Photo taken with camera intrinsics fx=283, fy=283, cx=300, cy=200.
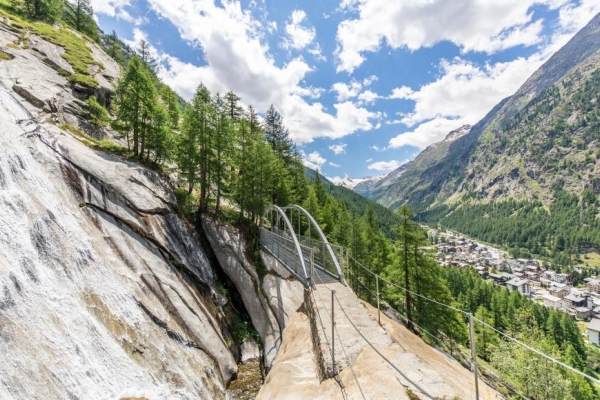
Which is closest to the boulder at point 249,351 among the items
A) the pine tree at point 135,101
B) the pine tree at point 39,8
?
the pine tree at point 135,101

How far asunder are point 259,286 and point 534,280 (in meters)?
153

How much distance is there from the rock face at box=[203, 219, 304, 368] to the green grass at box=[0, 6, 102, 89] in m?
18.3

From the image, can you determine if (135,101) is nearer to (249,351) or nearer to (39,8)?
(249,351)

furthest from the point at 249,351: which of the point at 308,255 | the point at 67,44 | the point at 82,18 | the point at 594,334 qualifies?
the point at 594,334

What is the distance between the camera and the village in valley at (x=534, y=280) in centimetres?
9488

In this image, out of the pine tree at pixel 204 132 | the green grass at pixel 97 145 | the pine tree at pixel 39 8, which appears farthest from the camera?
the pine tree at pixel 39 8

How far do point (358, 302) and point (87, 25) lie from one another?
59.5 metres

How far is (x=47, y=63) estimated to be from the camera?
24.4m

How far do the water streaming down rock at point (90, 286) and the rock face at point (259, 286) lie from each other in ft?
11.9

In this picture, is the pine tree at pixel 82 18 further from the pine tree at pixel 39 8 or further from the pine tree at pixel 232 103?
the pine tree at pixel 232 103

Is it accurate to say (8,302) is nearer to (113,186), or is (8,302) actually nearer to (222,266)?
(113,186)

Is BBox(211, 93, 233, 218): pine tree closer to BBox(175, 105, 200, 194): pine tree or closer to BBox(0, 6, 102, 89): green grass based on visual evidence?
BBox(175, 105, 200, 194): pine tree

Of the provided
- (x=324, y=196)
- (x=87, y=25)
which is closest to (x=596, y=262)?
(x=324, y=196)

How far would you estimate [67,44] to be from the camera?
30328 mm
